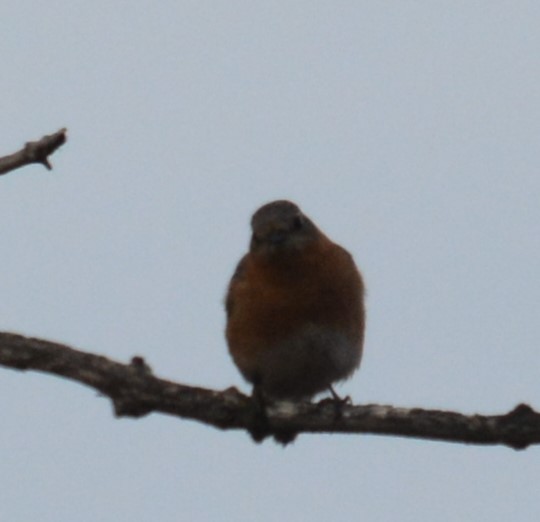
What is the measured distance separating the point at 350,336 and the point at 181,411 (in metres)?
3.55

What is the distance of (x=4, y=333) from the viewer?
20.0 ft

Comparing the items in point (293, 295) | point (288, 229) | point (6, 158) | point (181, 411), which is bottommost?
point (181, 411)

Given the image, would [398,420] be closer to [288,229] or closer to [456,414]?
[456,414]

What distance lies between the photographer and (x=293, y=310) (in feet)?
30.9

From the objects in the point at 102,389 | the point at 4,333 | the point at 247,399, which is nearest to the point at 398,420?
the point at 247,399

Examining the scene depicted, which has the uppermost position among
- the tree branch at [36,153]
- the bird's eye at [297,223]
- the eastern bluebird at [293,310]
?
the bird's eye at [297,223]

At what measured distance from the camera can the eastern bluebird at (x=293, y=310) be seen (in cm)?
943

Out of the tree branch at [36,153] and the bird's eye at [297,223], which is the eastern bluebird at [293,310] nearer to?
the bird's eye at [297,223]

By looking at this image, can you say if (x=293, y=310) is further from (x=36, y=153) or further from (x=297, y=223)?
(x=36, y=153)

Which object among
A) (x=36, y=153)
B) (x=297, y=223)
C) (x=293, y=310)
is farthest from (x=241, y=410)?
(x=297, y=223)

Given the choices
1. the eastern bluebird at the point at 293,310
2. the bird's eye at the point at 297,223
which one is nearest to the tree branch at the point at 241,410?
A: the eastern bluebird at the point at 293,310

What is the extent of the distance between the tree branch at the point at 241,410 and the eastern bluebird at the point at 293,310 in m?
2.42

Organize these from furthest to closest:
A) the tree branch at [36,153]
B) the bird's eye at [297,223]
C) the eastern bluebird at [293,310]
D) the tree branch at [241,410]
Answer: the bird's eye at [297,223], the eastern bluebird at [293,310], the tree branch at [241,410], the tree branch at [36,153]

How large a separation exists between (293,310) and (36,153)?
3950mm
